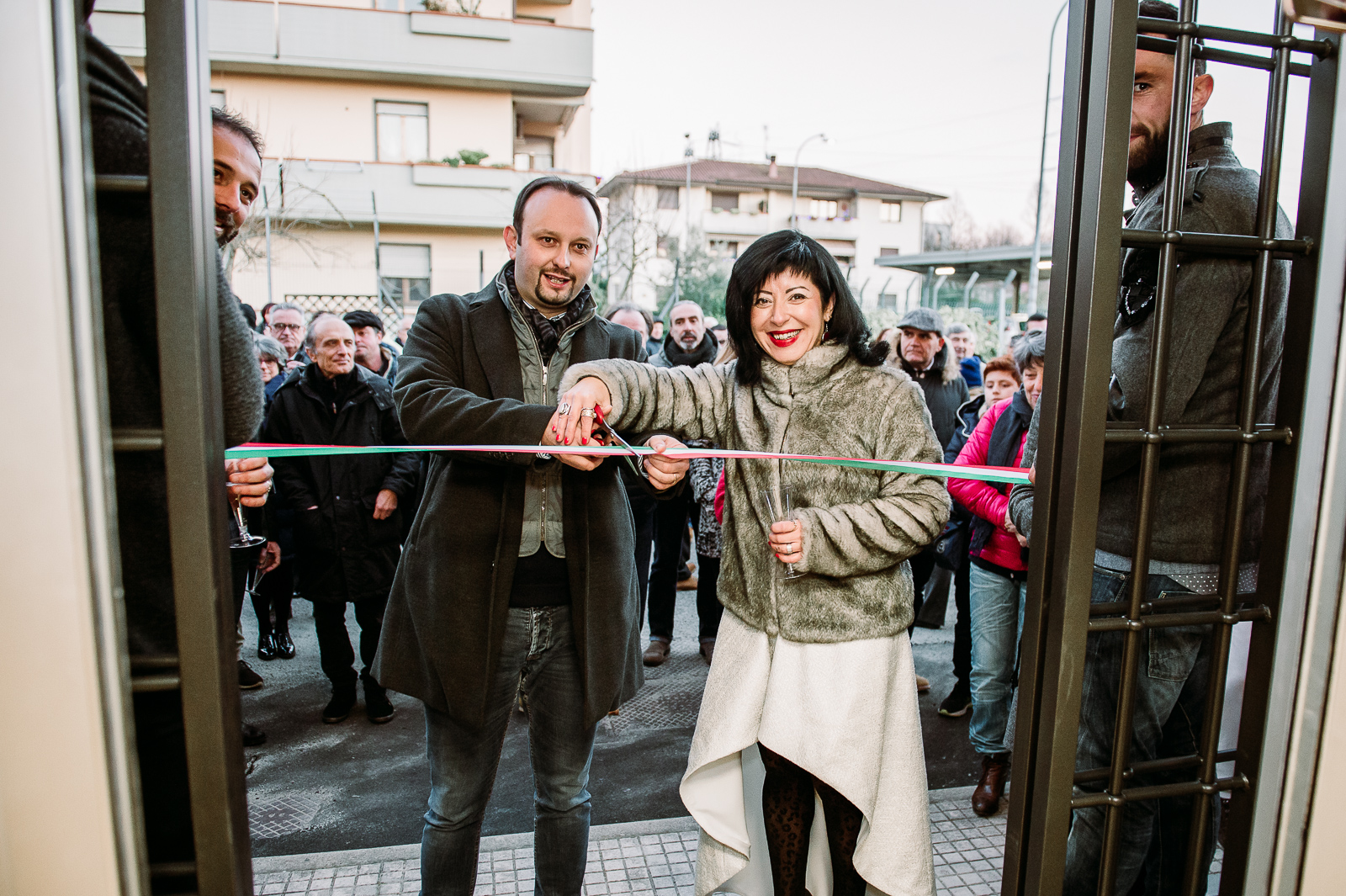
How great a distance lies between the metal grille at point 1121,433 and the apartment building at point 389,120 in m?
17.4

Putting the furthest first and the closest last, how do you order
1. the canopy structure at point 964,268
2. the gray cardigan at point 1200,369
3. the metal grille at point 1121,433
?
the canopy structure at point 964,268 → the gray cardigan at point 1200,369 → the metal grille at point 1121,433

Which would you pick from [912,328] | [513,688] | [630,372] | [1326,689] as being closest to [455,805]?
[513,688]

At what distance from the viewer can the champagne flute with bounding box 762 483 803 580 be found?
219cm

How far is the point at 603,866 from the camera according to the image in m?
2.99

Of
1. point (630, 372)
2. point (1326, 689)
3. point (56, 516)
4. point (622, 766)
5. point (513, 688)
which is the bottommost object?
point (622, 766)

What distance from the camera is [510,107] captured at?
66.1ft

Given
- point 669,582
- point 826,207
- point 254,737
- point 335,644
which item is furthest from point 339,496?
point 826,207

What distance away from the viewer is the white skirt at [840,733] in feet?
7.16

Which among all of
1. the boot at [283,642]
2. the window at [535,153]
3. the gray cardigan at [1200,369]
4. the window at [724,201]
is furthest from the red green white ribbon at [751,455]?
the window at [724,201]

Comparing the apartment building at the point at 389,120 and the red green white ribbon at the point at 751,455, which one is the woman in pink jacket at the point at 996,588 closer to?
the red green white ribbon at the point at 751,455

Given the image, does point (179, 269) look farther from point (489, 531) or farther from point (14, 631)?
point (489, 531)

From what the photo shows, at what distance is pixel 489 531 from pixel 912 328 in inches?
156

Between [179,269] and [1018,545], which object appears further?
[1018,545]

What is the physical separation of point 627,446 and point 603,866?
5.60 feet
